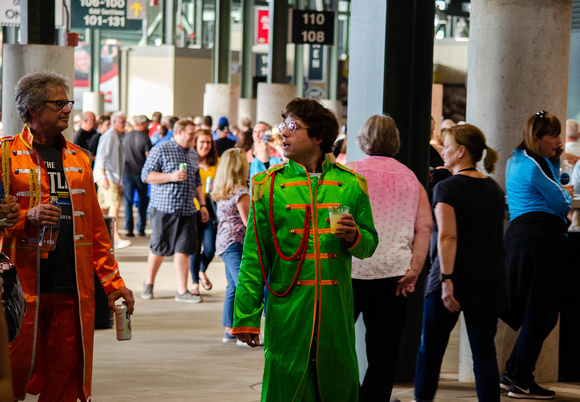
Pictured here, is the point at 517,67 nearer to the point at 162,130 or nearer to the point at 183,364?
the point at 183,364

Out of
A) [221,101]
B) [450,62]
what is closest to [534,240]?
[221,101]

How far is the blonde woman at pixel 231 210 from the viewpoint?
8.49 meters

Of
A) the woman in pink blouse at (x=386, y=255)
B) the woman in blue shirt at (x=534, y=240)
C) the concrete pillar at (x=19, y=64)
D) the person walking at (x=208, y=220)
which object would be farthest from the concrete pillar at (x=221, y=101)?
the woman in pink blouse at (x=386, y=255)

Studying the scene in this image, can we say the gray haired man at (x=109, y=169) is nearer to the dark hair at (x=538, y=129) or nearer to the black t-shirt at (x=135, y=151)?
the black t-shirt at (x=135, y=151)

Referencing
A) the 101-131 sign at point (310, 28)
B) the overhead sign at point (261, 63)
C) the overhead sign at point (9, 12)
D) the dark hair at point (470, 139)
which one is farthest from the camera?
the overhead sign at point (261, 63)

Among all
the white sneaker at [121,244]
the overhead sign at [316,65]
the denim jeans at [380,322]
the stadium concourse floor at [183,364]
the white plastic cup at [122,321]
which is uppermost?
the overhead sign at [316,65]

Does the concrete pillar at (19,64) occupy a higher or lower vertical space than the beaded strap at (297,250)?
higher

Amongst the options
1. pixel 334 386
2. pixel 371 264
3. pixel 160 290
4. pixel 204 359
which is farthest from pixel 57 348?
pixel 160 290

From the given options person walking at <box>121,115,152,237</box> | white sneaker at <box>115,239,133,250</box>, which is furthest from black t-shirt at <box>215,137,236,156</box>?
person walking at <box>121,115,152,237</box>

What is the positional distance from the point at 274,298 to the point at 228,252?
4401 mm

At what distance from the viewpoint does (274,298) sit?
13.9 ft

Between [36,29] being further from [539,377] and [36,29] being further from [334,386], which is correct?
[334,386]

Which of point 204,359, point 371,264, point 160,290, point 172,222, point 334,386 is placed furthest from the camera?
point 160,290

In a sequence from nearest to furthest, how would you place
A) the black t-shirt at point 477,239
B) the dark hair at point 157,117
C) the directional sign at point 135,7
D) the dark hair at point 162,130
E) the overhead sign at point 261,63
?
the black t-shirt at point 477,239 → the dark hair at point 162,130 → the dark hair at point 157,117 → the directional sign at point 135,7 → the overhead sign at point 261,63
